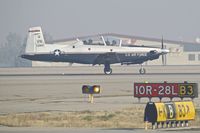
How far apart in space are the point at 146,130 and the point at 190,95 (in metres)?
8.23

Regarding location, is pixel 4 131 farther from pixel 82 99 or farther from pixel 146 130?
pixel 82 99

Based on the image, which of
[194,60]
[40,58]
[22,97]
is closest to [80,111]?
[22,97]

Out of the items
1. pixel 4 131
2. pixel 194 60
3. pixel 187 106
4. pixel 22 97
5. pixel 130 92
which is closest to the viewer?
pixel 4 131

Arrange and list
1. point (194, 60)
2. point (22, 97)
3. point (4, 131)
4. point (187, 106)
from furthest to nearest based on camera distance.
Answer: point (194, 60), point (22, 97), point (187, 106), point (4, 131)

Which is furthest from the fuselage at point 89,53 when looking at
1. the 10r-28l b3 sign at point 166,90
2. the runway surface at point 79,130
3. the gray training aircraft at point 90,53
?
the runway surface at point 79,130

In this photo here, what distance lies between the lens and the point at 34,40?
8994 centimetres

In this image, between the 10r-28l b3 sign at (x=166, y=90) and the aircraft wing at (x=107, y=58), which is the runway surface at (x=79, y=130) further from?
the aircraft wing at (x=107, y=58)

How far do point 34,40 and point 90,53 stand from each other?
7455 mm

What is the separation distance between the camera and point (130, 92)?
50.3m

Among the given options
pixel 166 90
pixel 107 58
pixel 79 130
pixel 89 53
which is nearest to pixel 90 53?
pixel 89 53

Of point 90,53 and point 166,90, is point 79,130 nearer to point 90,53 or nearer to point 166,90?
point 166,90

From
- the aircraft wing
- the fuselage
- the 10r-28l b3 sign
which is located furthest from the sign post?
the aircraft wing

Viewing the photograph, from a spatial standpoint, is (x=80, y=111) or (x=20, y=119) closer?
(x=20, y=119)

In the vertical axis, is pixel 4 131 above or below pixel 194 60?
below
